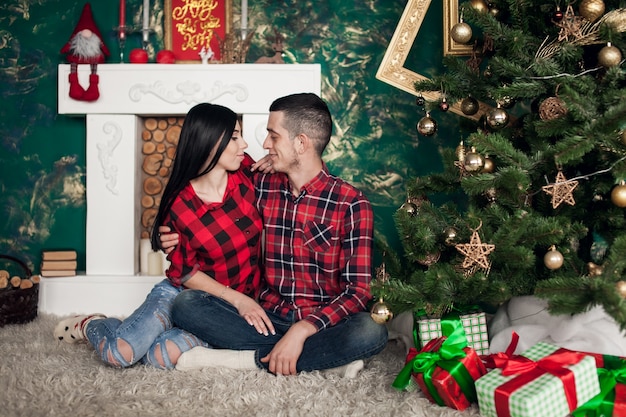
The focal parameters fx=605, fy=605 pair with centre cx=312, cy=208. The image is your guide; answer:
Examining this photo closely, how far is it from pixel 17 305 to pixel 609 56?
2.47 meters

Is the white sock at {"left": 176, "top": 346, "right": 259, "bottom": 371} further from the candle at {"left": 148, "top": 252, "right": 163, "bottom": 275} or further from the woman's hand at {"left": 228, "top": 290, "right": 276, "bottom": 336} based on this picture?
the candle at {"left": 148, "top": 252, "right": 163, "bottom": 275}

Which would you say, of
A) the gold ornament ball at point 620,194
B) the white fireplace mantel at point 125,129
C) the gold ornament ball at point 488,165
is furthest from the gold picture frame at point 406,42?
the gold ornament ball at point 620,194

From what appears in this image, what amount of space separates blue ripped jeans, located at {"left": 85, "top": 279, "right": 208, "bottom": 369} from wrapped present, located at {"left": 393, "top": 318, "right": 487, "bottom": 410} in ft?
2.60

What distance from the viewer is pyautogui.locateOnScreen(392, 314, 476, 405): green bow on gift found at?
1.62 m

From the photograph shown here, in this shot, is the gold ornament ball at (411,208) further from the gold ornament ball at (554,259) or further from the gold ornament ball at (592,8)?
the gold ornament ball at (592,8)

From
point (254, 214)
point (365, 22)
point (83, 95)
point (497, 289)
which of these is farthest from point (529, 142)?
point (83, 95)

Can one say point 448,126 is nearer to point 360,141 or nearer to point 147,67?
point 360,141

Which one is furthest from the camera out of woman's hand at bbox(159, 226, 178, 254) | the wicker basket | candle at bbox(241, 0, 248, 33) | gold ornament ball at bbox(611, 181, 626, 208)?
candle at bbox(241, 0, 248, 33)

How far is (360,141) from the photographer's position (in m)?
3.07

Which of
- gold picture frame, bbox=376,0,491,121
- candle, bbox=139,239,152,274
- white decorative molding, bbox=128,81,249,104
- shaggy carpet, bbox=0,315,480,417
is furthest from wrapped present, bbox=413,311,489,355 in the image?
candle, bbox=139,239,152,274

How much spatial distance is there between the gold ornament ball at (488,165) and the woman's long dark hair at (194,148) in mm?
889

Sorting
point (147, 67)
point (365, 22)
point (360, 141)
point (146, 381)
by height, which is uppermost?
point (365, 22)

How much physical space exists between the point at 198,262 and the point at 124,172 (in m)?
0.99

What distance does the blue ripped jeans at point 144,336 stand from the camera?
6.57 feet
